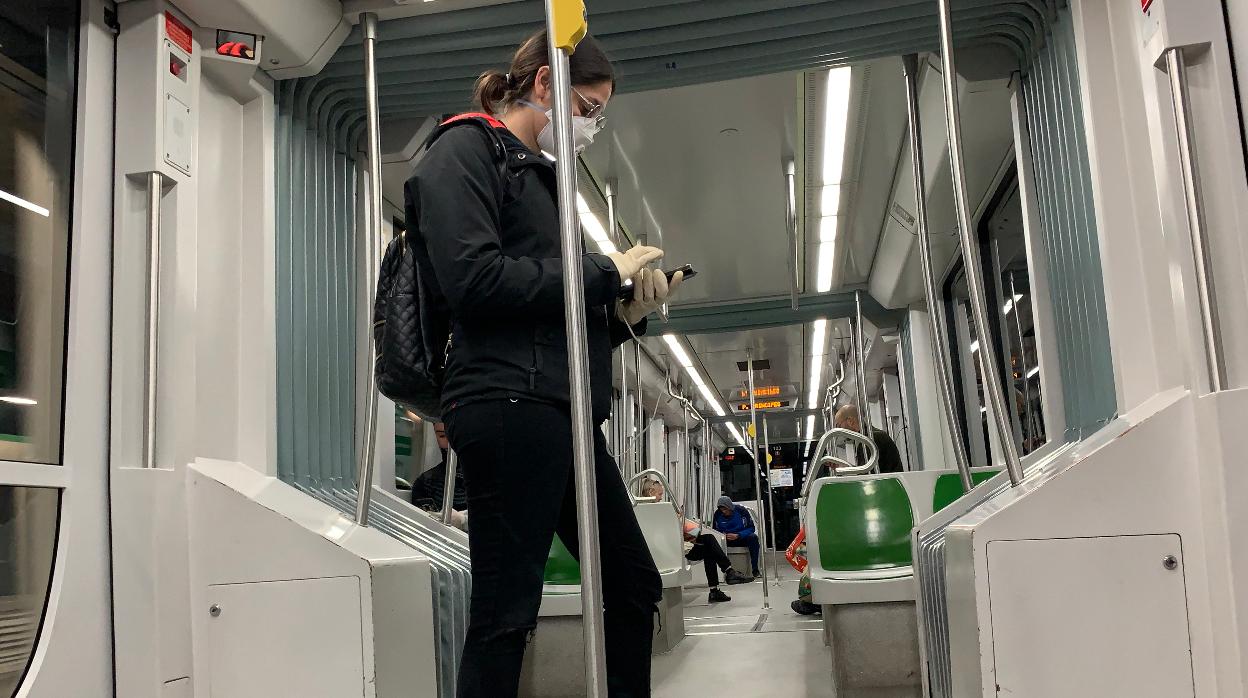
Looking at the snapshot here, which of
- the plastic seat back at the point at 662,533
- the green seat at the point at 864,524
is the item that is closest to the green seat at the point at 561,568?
the green seat at the point at 864,524

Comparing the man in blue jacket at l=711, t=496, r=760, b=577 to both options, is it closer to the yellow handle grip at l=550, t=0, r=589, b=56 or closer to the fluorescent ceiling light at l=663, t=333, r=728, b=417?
the fluorescent ceiling light at l=663, t=333, r=728, b=417

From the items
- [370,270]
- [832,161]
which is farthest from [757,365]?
[370,270]

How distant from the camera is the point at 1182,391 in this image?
1.98 meters

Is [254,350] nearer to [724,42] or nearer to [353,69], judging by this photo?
[353,69]

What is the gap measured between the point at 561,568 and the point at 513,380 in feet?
9.02

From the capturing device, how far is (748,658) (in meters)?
4.46

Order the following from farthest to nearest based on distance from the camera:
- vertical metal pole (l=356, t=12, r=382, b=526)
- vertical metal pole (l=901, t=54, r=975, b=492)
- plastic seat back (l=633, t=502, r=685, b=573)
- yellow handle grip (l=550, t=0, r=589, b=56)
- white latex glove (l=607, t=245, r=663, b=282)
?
plastic seat back (l=633, t=502, r=685, b=573) < vertical metal pole (l=901, t=54, r=975, b=492) < vertical metal pole (l=356, t=12, r=382, b=526) < white latex glove (l=607, t=245, r=663, b=282) < yellow handle grip (l=550, t=0, r=589, b=56)

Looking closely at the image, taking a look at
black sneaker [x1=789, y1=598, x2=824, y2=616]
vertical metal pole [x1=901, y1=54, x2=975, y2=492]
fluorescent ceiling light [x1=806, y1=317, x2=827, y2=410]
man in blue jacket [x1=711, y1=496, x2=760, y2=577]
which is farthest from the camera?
man in blue jacket [x1=711, y1=496, x2=760, y2=577]

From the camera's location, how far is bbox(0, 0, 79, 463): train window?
201cm

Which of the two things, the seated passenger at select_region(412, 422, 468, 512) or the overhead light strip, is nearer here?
the overhead light strip

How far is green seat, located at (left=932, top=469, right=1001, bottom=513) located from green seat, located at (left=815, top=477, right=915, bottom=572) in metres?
0.12

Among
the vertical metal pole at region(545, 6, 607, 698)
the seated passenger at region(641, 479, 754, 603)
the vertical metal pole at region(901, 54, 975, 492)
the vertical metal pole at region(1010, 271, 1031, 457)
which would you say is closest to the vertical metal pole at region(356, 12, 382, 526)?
the vertical metal pole at region(545, 6, 607, 698)

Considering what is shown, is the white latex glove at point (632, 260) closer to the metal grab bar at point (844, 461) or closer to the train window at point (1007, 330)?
the metal grab bar at point (844, 461)

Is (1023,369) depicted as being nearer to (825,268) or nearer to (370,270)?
(825,268)
